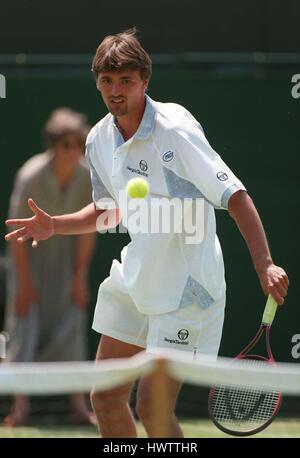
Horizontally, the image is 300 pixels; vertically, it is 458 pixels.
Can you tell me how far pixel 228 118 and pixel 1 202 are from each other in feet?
4.18

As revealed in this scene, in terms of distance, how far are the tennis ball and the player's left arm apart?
0.30m

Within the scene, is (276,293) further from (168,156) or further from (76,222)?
(76,222)

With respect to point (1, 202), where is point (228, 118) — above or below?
above

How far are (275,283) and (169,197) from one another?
1.66ft

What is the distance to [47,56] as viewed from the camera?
644 cm

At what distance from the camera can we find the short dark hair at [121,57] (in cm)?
399

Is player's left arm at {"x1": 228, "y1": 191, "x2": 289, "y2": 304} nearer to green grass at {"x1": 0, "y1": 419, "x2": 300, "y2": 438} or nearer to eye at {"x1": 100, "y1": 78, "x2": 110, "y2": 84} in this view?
eye at {"x1": 100, "y1": 78, "x2": 110, "y2": 84}

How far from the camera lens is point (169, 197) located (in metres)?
3.97

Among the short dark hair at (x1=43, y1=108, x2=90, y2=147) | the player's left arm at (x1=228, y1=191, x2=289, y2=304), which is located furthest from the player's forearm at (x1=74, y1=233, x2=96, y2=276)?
the player's left arm at (x1=228, y1=191, x2=289, y2=304)

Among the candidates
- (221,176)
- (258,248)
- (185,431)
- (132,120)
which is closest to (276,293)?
(258,248)

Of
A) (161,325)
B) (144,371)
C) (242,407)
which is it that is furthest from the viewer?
(242,407)

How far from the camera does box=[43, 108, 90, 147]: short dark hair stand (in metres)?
6.19
